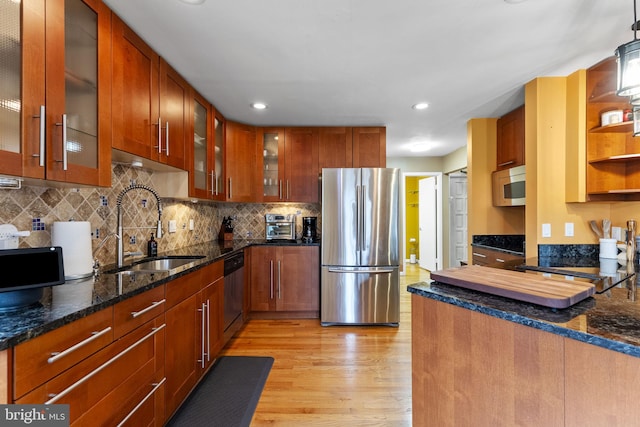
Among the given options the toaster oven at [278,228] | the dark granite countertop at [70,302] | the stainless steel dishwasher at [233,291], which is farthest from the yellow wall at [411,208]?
the dark granite countertop at [70,302]

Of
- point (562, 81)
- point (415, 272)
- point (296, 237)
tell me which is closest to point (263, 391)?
point (296, 237)

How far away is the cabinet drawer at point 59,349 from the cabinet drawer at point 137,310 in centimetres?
5

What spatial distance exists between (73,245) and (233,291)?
5.00 feet

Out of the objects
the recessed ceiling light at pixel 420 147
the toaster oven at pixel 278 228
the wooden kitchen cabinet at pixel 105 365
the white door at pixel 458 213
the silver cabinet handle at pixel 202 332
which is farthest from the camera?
the white door at pixel 458 213

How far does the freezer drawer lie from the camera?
128 inches

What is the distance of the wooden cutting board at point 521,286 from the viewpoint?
974mm

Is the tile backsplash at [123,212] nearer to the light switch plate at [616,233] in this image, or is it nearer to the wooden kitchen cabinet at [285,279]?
the wooden kitchen cabinet at [285,279]

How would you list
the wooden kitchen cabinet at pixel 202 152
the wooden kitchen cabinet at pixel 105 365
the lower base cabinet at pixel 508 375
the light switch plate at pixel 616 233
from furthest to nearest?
the wooden kitchen cabinet at pixel 202 152 < the light switch plate at pixel 616 233 < the wooden kitchen cabinet at pixel 105 365 < the lower base cabinet at pixel 508 375

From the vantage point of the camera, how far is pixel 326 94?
8.99ft

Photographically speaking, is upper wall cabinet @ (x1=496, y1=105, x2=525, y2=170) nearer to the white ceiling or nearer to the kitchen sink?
the white ceiling

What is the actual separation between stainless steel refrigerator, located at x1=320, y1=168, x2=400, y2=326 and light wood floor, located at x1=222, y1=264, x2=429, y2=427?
20cm

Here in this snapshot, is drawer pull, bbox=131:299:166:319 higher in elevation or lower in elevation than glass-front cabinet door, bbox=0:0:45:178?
lower

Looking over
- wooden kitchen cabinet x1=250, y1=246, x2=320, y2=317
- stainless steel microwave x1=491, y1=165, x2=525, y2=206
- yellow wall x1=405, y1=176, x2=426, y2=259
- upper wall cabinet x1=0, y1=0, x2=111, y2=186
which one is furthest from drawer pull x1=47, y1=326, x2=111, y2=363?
yellow wall x1=405, y1=176, x2=426, y2=259

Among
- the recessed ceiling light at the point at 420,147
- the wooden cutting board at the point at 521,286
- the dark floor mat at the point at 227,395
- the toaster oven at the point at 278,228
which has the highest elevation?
the recessed ceiling light at the point at 420,147
